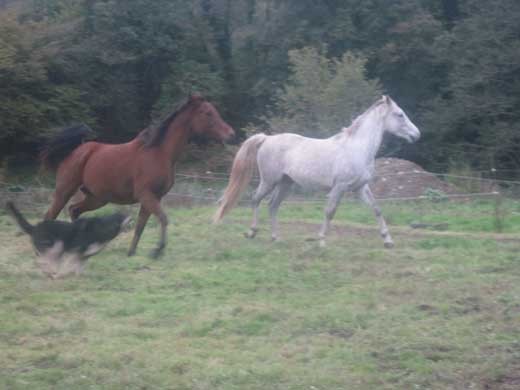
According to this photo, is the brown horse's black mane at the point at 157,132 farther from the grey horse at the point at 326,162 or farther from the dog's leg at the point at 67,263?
the dog's leg at the point at 67,263

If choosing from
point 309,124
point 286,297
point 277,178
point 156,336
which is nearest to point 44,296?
point 156,336

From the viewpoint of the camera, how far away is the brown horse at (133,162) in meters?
9.91

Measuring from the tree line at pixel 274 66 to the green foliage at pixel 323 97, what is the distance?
0.03 m

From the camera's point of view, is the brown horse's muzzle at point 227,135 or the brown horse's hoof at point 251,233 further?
the brown horse's hoof at point 251,233

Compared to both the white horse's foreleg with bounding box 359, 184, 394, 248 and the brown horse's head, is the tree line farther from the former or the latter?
the brown horse's head

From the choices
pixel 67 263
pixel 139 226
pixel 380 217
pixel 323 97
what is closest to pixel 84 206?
pixel 139 226

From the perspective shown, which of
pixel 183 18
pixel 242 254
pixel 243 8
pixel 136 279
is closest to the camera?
pixel 136 279

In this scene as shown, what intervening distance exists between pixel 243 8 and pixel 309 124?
11081 millimetres

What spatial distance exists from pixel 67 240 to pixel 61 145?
218 cm

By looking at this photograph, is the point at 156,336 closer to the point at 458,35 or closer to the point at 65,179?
the point at 65,179

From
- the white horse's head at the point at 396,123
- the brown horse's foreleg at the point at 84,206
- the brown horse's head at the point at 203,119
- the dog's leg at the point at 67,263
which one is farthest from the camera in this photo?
the white horse's head at the point at 396,123

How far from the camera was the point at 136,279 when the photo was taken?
8.62 meters

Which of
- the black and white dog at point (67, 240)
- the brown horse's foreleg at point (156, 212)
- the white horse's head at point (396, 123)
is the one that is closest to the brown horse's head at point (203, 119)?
the brown horse's foreleg at point (156, 212)

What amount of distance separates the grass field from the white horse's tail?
661 millimetres
